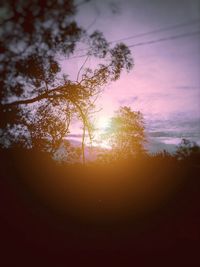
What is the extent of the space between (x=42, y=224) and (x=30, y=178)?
3.08 m

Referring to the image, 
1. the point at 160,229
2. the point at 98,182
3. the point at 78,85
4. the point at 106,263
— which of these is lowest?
the point at 106,263

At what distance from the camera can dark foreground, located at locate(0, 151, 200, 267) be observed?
11273 millimetres

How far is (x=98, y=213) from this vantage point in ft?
45.9

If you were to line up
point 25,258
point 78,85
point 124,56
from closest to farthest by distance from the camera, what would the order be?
point 25,258, point 124,56, point 78,85

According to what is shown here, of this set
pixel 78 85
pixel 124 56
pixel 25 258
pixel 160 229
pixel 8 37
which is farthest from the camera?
pixel 78 85

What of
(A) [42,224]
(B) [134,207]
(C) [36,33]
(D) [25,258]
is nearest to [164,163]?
(B) [134,207]

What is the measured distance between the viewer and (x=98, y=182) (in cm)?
1541

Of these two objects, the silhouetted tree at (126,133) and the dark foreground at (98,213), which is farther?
the silhouetted tree at (126,133)

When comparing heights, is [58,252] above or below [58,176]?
below

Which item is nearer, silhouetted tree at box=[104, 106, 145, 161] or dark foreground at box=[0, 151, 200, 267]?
dark foreground at box=[0, 151, 200, 267]

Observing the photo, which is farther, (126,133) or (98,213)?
(126,133)

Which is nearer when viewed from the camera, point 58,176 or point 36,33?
point 36,33

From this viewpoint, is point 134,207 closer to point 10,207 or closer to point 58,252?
point 58,252

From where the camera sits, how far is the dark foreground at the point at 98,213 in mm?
11273
